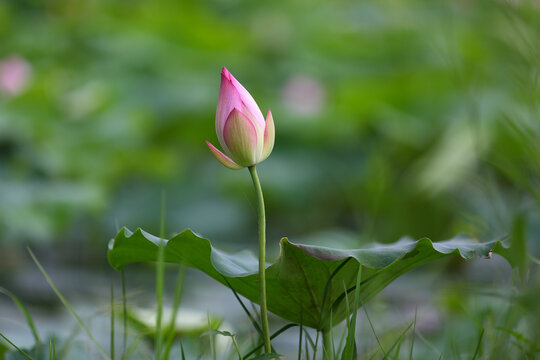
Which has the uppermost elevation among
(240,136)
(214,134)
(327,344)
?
(240,136)

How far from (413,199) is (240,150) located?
6.71 feet

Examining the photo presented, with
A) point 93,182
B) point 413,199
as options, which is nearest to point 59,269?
point 93,182

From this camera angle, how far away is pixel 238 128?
48 centimetres

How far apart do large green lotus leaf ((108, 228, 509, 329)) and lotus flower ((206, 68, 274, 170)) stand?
0.07 metres

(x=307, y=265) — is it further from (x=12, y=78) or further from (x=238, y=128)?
(x=12, y=78)

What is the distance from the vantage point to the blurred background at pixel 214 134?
2078mm

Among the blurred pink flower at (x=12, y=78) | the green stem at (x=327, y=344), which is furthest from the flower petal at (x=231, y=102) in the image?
the blurred pink flower at (x=12, y=78)

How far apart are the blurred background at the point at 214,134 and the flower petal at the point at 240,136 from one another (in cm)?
54

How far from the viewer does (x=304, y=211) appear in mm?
3041

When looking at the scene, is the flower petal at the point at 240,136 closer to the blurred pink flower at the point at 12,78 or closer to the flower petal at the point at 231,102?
the flower petal at the point at 231,102

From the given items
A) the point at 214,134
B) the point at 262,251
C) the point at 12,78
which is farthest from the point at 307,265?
the point at 214,134

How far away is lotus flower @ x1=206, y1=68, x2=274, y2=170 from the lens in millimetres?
485

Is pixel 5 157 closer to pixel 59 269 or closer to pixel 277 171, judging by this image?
pixel 59 269

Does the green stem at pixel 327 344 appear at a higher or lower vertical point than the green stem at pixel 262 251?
lower
